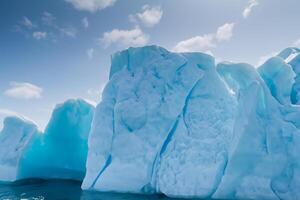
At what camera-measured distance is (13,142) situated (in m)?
17.8

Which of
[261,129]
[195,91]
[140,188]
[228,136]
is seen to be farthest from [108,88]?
[261,129]

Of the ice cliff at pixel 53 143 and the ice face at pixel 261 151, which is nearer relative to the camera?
Answer: the ice face at pixel 261 151

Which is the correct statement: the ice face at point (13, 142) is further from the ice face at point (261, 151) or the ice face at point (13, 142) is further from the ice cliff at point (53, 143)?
the ice face at point (261, 151)

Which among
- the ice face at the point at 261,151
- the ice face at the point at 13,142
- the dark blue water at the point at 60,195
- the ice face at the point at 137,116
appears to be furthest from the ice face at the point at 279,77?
the ice face at the point at 13,142

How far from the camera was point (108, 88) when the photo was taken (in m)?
14.5

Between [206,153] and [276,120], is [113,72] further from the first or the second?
[276,120]

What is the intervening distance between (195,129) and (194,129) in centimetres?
4

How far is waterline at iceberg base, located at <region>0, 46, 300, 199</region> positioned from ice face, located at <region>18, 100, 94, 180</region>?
15.2 ft

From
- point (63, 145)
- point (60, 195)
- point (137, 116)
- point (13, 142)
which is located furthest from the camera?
point (63, 145)

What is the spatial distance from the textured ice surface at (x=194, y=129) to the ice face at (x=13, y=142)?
596 centimetres

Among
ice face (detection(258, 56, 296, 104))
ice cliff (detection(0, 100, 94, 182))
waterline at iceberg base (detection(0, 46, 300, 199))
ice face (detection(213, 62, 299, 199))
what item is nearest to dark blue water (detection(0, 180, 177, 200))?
waterline at iceberg base (detection(0, 46, 300, 199))

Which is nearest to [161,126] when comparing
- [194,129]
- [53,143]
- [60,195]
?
[194,129]

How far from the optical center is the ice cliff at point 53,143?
17625 mm

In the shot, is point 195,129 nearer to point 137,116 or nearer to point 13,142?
point 137,116
